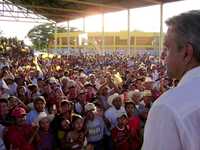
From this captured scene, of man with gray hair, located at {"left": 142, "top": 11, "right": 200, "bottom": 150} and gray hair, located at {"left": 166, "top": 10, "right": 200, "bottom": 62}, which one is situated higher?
gray hair, located at {"left": 166, "top": 10, "right": 200, "bottom": 62}

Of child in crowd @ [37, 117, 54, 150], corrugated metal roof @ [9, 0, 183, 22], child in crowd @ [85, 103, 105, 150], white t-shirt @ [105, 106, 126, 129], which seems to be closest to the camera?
child in crowd @ [37, 117, 54, 150]

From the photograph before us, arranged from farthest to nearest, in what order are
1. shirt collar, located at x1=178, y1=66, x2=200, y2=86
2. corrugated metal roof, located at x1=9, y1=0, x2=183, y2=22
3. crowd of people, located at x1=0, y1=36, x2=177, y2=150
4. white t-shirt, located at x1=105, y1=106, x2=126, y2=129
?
corrugated metal roof, located at x1=9, y1=0, x2=183, y2=22
white t-shirt, located at x1=105, y1=106, x2=126, y2=129
crowd of people, located at x1=0, y1=36, x2=177, y2=150
shirt collar, located at x1=178, y1=66, x2=200, y2=86

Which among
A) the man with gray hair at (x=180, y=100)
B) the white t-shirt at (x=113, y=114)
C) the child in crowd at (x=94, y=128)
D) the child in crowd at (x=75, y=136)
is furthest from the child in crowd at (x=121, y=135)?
the man with gray hair at (x=180, y=100)

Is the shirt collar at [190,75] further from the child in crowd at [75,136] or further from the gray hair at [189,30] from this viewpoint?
the child in crowd at [75,136]

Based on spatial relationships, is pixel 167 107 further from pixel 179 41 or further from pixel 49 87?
pixel 49 87

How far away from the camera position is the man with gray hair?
120 centimetres

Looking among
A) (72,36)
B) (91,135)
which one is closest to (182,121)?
(91,135)

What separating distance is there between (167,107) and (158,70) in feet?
56.7

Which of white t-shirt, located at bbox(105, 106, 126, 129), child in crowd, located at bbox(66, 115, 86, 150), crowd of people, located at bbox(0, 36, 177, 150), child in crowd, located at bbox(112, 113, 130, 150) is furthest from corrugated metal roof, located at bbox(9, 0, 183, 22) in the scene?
child in crowd, located at bbox(66, 115, 86, 150)

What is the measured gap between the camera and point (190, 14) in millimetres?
1367

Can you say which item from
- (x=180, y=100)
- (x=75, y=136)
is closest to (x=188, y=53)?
(x=180, y=100)

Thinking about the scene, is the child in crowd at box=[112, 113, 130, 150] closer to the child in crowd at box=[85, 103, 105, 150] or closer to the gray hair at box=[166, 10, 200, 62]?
the child in crowd at box=[85, 103, 105, 150]

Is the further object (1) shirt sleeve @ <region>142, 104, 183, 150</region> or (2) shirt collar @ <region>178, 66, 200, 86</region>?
(2) shirt collar @ <region>178, 66, 200, 86</region>

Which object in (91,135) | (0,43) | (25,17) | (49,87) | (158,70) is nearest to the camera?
(91,135)
